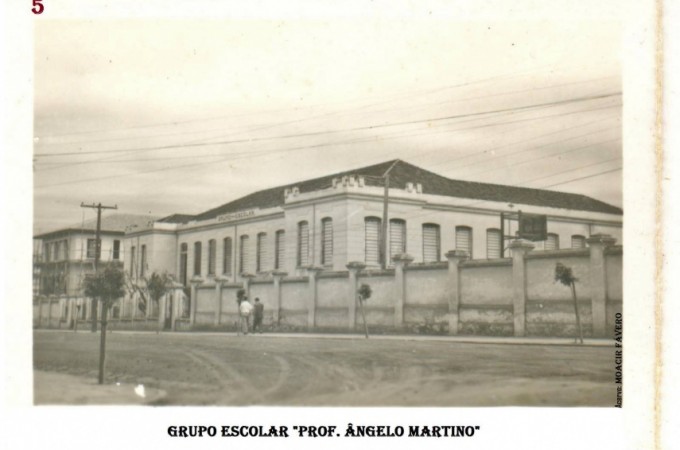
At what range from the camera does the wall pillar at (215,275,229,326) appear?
347 inches

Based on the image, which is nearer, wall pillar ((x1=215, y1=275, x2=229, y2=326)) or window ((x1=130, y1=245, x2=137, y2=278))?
window ((x1=130, y1=245, x2=137, y2=278))

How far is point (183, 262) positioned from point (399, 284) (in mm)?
2225

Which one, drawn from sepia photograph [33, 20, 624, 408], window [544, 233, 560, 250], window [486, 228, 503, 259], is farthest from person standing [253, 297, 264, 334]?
window [544, 233, 560, 250]

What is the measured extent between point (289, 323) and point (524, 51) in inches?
140

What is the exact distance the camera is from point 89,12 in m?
7.61

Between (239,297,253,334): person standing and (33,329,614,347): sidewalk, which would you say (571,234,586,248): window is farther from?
(239,297,253,334): person standing

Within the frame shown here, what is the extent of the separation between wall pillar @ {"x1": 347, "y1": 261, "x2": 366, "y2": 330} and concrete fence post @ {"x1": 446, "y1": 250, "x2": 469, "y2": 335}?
0.88 metres

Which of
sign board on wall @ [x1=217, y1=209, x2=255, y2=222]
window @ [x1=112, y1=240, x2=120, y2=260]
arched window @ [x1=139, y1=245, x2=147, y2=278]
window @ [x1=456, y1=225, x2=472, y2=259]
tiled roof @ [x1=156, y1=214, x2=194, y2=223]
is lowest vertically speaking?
arched window @ [x1=139, y1=245, x2=147, y2=278]

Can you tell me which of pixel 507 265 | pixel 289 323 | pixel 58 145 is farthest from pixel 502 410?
pixel 58 145

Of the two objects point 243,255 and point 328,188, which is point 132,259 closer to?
point 243,255

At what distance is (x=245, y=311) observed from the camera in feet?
28.3

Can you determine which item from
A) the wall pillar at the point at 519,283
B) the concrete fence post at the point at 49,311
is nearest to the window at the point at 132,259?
the concrete fence post at the point at 49,311

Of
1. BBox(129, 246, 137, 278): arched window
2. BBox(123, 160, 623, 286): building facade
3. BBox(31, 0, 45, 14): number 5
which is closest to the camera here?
BBox(31, 0, 45, 14): number 5
